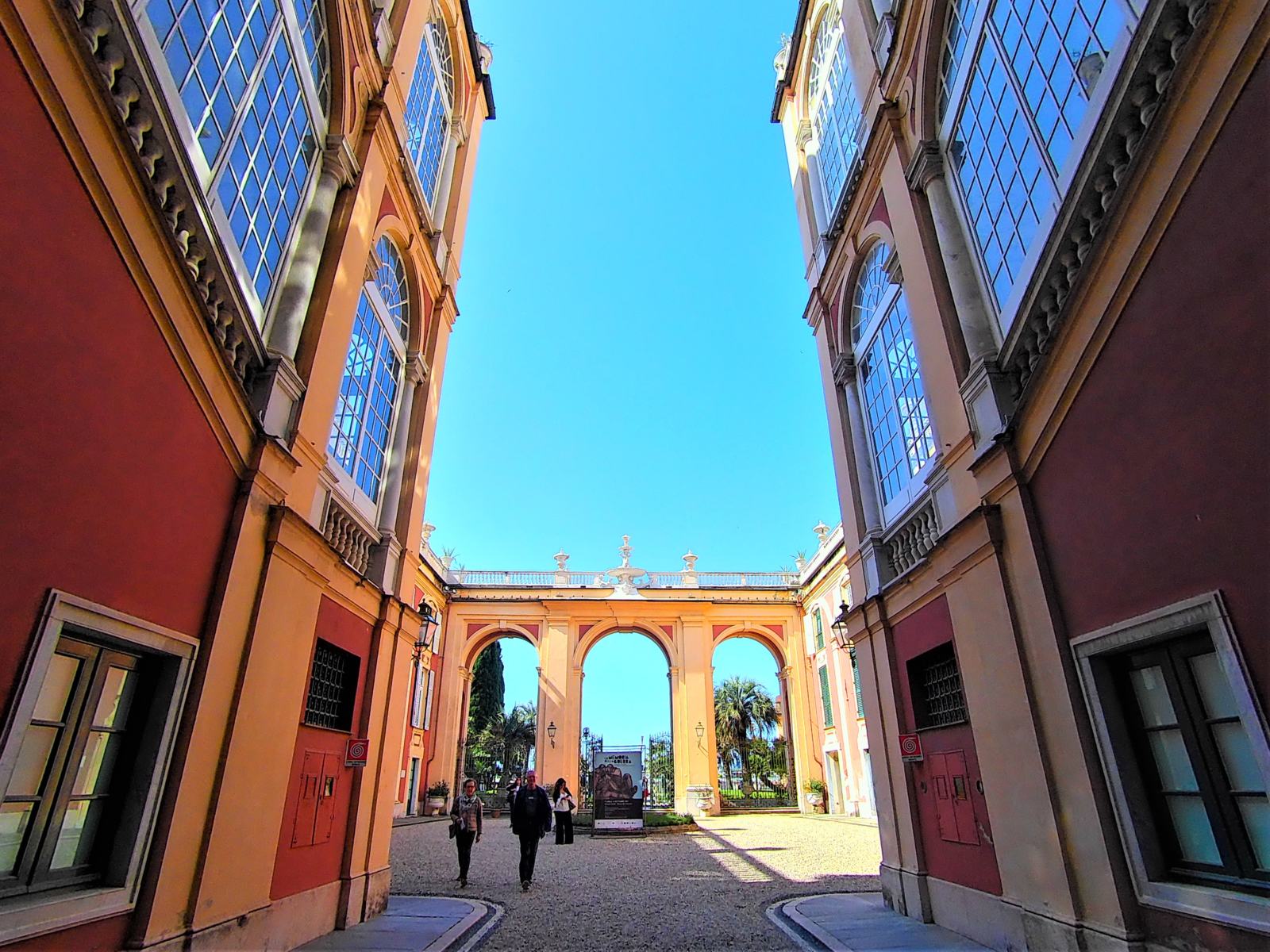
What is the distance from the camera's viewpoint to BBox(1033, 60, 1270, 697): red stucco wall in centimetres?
311

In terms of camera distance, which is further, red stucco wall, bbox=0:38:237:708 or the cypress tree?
the cypress tree

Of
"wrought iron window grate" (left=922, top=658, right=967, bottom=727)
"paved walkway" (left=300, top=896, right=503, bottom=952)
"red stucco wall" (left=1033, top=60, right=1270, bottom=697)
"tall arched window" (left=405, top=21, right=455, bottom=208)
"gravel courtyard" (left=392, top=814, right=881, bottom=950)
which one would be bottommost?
"gravel courtyard" (left=392, top=814, right=881, bottom=950)

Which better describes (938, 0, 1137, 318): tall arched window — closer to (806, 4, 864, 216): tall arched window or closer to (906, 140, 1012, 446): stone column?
(906, 140, 1012, 446): stone column

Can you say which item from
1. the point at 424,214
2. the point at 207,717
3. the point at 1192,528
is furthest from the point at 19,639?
the point at 424,214

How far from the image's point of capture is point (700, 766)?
26094 mm

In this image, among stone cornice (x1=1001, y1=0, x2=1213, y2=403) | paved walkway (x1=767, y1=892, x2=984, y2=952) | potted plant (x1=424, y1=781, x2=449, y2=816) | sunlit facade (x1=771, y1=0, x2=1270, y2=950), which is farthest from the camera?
potted plant (x1=424, y1=781, x2=449, y2=816)

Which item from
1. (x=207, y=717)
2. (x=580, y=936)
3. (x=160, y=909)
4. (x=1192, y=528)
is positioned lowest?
(x=580, y=936)

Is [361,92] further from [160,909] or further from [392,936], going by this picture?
[392,936]

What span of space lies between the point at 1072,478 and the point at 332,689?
22.9 ft

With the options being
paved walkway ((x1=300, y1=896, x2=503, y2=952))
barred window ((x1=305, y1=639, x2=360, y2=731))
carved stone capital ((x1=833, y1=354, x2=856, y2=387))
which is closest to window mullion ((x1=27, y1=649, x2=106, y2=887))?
barred window ((x1=305, y1=639, x2=360, y2=731))

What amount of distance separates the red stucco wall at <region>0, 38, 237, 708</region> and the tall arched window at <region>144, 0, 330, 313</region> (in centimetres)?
144

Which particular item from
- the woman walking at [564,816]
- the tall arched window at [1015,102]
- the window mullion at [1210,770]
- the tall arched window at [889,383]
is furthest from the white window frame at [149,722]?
the woman walking at [564,816]

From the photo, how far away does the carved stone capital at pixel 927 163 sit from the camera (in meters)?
7.21

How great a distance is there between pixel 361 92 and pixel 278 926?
26.9ft
